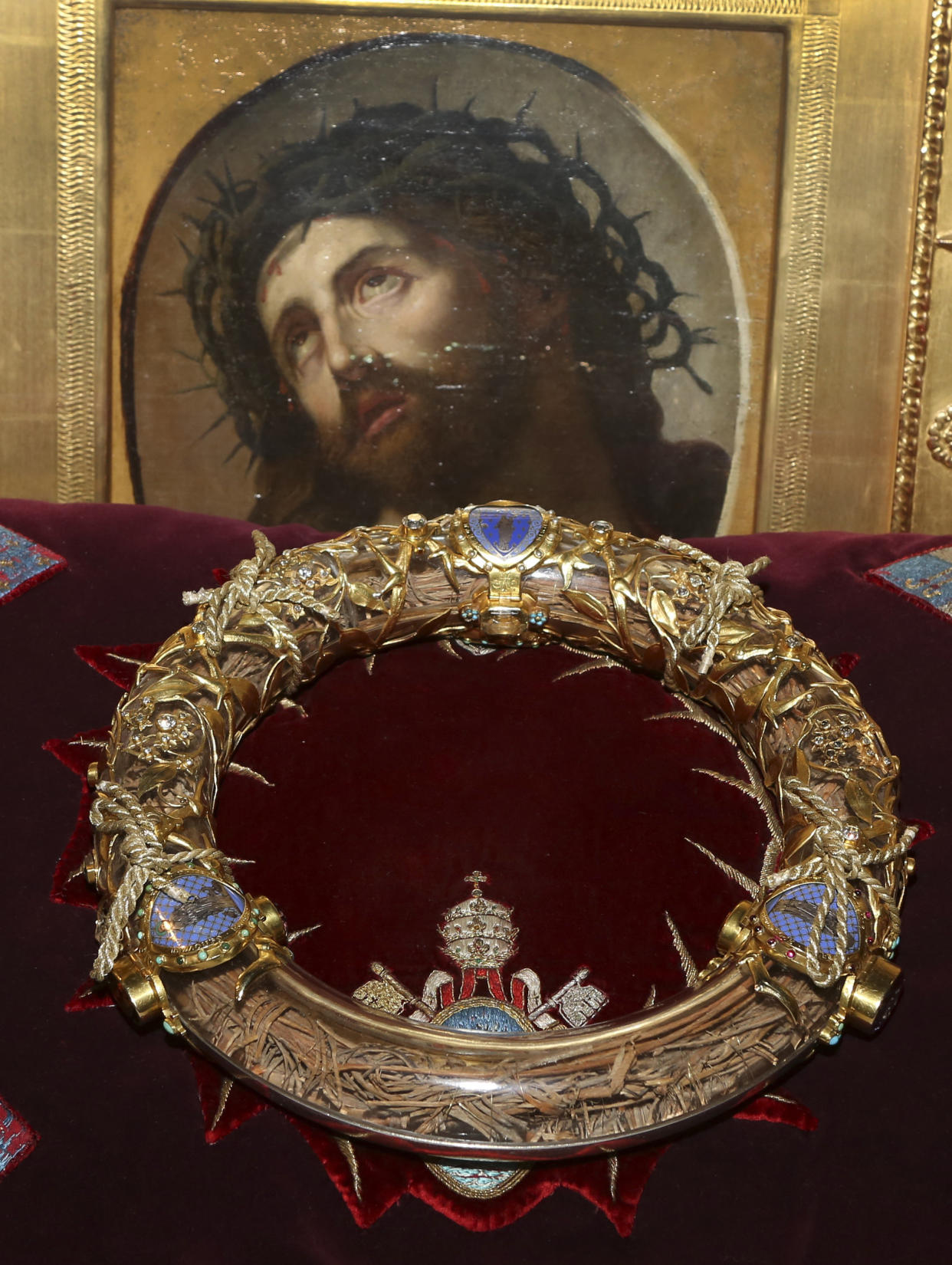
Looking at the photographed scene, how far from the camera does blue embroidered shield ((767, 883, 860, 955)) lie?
767mm

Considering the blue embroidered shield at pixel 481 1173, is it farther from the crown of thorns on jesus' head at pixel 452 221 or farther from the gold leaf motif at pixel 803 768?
the crown of thorns on jesus' head at pixel 452 221

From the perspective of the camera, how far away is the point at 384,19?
52.9 inches

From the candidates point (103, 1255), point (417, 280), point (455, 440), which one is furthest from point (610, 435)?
point (103, 1255)

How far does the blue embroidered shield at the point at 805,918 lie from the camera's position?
767 millimetres

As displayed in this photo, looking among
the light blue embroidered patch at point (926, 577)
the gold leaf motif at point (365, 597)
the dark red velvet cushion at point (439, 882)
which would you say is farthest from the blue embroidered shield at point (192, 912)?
the light blue embroidered patch at point (926, 577)

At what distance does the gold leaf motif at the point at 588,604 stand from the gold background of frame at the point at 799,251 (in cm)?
53

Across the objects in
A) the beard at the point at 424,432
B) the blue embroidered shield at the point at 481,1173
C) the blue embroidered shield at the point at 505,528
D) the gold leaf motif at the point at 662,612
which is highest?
the beard at the point at 424,432

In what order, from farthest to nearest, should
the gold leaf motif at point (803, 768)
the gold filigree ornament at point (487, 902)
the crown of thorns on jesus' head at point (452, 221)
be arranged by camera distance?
1. the crown of thorns on jesus' head at point (452, 221)
2. the gold leaf motif at point (803, 768)
3. the gold filigree ornament at point (487, 902)

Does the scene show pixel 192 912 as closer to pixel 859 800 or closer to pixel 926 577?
pixel 859 800

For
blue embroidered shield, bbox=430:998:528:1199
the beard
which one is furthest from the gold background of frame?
blue embroidered shield, bbox=430:998:528:1199

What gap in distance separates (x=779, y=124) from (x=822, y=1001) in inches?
39.3

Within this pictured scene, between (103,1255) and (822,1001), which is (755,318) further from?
(103,1255)

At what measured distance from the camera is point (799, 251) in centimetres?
137

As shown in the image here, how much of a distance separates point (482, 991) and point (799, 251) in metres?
0.93
